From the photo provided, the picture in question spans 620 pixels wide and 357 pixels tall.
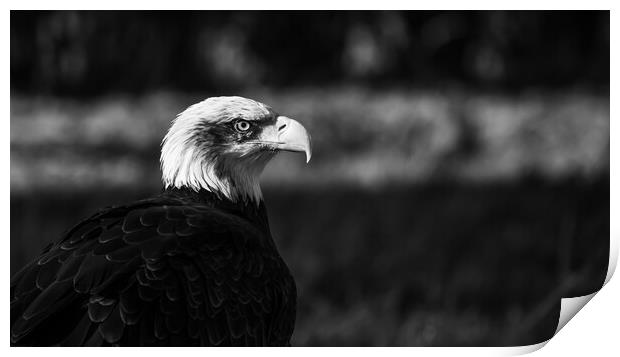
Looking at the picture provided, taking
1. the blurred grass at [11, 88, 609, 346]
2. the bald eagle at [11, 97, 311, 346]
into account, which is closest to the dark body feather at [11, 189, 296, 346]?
the bald eagle at [11, 97, 311, 346]

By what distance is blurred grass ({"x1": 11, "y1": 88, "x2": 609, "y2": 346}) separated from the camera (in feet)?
8.00

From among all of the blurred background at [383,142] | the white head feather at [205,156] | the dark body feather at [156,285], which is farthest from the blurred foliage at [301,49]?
the dark body feather at [156,285]

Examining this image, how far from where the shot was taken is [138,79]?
263cm

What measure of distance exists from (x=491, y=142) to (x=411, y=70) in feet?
1.05

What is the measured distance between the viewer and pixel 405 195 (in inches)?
109

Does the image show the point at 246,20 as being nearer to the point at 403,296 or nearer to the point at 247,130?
the point at 247,130

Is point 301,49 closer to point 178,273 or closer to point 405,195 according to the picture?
point 405,195

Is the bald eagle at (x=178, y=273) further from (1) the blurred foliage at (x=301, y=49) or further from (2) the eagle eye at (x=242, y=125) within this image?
(1) the blurred foliage at (x=301, y=49)

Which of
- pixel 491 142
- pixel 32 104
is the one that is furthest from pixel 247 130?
pixel 491 142

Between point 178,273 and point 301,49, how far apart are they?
102 centimetres

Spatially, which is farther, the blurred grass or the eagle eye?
the blurred grass

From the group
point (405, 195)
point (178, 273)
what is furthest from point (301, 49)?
point (178, 273)

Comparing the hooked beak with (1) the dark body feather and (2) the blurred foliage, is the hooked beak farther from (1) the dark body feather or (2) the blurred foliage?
(2) the blurred foliage

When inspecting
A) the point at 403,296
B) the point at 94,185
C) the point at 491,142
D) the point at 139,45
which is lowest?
the point at 403,296
